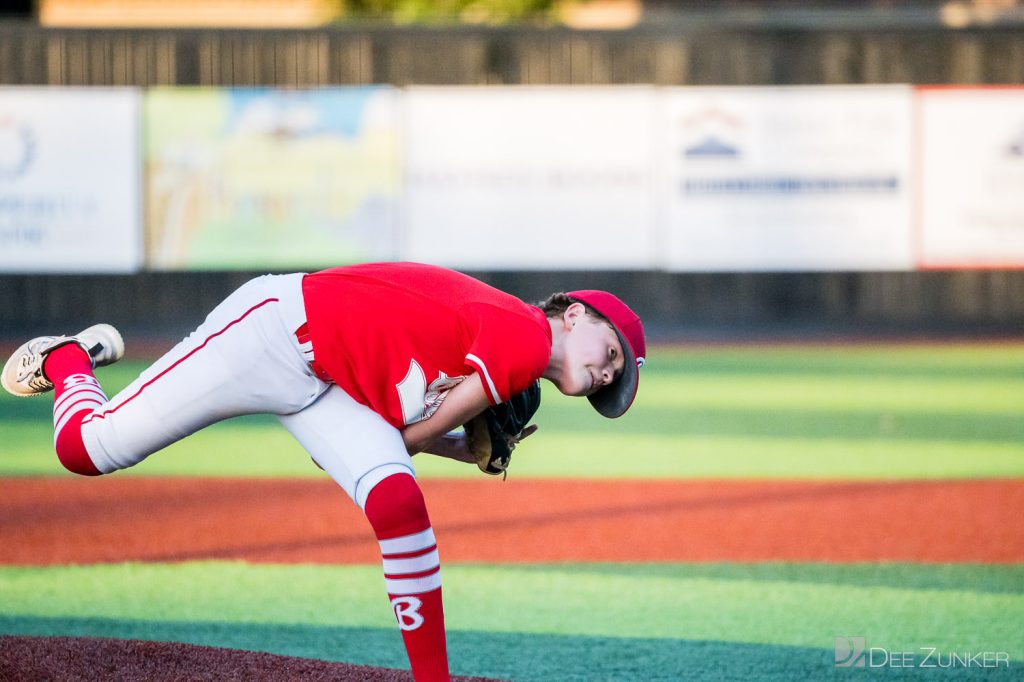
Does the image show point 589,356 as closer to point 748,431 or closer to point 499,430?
point 499,430

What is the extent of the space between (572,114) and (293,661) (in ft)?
47.0

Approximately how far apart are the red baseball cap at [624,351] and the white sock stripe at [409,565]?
2.28 ft

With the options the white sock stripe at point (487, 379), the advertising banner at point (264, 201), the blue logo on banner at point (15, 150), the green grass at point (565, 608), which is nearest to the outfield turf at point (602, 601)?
the green grass at point (565, 608)

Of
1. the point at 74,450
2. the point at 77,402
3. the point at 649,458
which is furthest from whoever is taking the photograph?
the point at 649,458

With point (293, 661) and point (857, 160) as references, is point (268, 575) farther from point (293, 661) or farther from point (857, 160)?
point (857, 160)

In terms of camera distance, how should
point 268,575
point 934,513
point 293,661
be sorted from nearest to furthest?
1. point 293,661
2. point 268,575
3. point 934,513

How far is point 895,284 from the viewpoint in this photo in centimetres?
1784

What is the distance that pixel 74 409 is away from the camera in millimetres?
3832

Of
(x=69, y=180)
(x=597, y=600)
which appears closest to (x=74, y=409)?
(x=597, y=600)

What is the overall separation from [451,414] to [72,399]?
Answer: 123 cm

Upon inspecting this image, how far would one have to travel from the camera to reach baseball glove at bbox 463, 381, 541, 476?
12.8 ft

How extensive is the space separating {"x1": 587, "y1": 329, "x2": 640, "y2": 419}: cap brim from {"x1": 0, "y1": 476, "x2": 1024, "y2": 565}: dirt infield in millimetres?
2325

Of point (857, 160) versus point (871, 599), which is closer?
point (871, 599)

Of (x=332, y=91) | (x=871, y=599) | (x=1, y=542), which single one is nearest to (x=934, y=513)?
(x=871, y=599)
